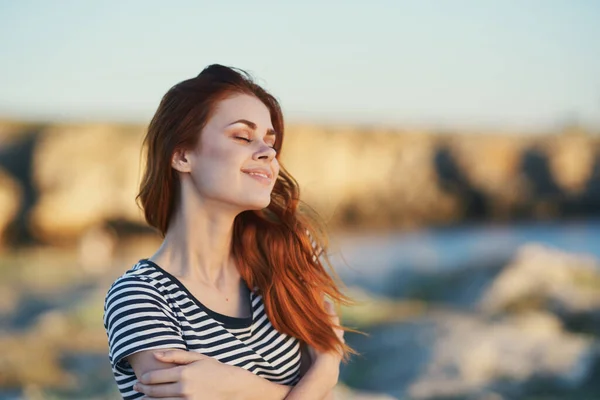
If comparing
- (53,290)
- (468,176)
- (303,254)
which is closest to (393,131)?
(468,176)

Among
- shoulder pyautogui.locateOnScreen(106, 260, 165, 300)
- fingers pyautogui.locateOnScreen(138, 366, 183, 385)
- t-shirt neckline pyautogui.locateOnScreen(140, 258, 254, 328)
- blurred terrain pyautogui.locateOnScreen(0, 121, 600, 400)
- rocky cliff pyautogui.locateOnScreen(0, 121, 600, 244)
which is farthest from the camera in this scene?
rocky cliff pyautogui.locateOnScreen(0, 121, 600, 244)

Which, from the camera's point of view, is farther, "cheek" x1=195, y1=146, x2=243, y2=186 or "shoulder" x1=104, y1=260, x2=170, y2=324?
"cheek" x1=195, y1=146, x2=243, y2=186

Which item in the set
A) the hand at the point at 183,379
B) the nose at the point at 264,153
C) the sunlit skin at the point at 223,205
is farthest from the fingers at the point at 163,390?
the nose at the point at 264,153

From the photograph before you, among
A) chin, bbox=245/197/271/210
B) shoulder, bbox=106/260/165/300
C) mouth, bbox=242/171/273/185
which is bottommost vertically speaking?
shoulder, bbox=106/260/165/300

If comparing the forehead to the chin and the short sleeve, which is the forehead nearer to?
the chin

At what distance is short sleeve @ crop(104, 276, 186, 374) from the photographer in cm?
166

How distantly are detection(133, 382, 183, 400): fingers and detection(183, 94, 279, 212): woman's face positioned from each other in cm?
51

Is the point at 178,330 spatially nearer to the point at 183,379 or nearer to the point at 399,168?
the point at 183,379

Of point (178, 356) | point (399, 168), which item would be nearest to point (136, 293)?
point (178, 356)

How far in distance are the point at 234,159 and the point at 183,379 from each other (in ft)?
1.91

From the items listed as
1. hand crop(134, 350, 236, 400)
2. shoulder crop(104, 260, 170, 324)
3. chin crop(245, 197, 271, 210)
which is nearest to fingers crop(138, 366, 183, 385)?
hand crop(134, 350, 236, 400)

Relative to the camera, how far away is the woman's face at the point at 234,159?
188 centimetres

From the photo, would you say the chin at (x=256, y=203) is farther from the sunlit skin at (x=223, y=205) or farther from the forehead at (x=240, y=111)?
the forehead at (x=240, y=111)

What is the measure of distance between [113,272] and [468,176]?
21.2 feet
